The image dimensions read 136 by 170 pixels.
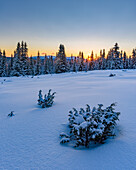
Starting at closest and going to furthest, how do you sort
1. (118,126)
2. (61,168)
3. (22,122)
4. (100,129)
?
1. (61,168)
2. (100,129)
3. (118,126)
4. (22,122)

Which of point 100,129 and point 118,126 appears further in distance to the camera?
point 118,126

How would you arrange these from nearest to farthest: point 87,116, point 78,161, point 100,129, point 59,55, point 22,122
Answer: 1. point 78,161
2. point 100,129
3. point 87,116
4. point 22,122
5. point 59,55

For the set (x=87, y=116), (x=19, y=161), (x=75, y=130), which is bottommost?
(x=19, y=161)

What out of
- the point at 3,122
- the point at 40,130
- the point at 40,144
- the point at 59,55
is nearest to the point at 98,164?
the point at 40,144

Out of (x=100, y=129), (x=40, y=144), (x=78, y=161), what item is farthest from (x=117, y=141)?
(x=40, y=144)

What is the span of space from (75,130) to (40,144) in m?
0.67

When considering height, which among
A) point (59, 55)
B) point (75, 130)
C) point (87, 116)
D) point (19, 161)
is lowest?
point (19, 161)

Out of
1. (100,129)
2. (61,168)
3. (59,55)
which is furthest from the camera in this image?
(59,55)

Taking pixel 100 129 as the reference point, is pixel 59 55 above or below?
above

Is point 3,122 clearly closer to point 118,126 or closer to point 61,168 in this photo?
point 61,168

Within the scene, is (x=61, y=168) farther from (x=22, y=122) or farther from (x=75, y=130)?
(x=22, y=122)

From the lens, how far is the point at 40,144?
2.20m

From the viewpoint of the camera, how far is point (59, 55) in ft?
123

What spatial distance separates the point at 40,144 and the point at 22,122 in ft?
3.79
